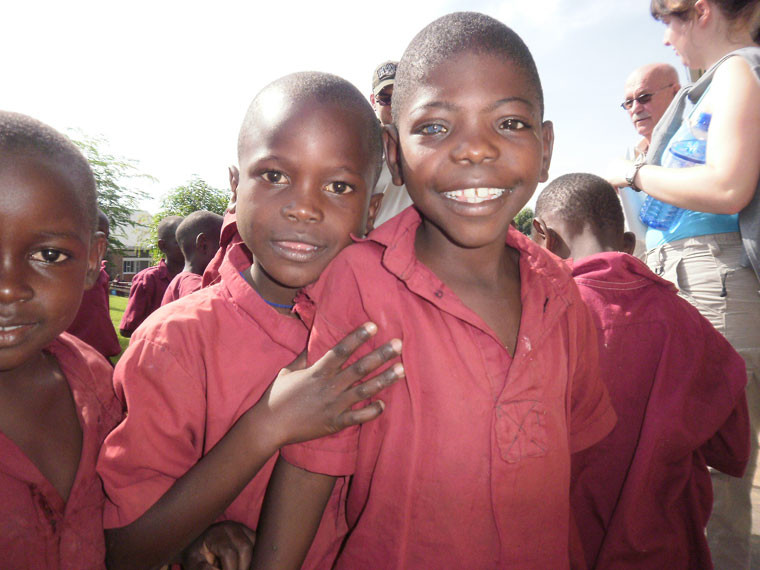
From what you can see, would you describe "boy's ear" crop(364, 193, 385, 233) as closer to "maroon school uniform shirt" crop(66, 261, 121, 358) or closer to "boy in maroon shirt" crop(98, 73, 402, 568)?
"boy in maroon shirt" crop(98, 73, 402, 568)

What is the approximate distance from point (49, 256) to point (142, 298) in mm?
4425

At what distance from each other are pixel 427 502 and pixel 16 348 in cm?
106

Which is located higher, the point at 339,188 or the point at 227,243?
the point at 339,188

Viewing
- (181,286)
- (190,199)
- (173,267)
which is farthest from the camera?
(190,199)

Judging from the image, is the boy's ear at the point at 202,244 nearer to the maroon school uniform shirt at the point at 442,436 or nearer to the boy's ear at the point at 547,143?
the maroon school uniform shirt at the point at 442,436

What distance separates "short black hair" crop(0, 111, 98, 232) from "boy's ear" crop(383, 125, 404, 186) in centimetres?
85

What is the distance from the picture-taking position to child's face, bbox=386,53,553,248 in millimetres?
1263

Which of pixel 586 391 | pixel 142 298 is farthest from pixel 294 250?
pixel 142 298

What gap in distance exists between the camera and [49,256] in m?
1.22

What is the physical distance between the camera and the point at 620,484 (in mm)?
1816

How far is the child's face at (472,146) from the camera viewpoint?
126 centimetres

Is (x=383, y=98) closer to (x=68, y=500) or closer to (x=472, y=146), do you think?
(x=472, y=146)

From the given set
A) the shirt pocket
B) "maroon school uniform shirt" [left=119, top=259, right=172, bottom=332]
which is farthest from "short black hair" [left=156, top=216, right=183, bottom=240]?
the shirt pocket

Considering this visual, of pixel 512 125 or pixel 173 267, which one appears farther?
pixel 173 267
